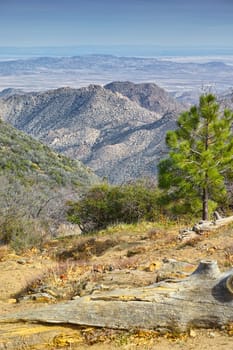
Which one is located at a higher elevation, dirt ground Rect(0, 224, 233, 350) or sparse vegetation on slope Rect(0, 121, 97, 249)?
dirt ground Rect(0, 224, 233, 350)

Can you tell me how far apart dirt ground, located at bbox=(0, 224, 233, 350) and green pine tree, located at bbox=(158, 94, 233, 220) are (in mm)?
1701

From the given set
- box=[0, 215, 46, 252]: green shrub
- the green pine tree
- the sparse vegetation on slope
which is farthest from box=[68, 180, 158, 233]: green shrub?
the green pine tree

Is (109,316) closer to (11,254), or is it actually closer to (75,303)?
(75,303)

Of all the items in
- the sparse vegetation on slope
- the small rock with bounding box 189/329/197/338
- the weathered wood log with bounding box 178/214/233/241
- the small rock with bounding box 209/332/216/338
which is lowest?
the sparse vegetation on slope

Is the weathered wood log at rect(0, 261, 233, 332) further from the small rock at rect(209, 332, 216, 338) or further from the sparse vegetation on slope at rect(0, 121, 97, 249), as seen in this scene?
the sparse vegetation on slope at rect(0, 121, 97, 249)

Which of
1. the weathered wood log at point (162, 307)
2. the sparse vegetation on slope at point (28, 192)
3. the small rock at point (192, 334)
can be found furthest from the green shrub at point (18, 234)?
the small rock at point (192, 334)

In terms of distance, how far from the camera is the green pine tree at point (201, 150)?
1351 cm

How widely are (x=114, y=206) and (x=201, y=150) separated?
991 cm

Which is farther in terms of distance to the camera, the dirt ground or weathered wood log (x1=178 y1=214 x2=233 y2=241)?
weathered wood log (x1=178 y1=214 x2=233 y2=241)

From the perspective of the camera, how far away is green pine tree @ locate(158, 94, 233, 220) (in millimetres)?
13509

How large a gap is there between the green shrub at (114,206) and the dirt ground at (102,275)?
21.0 feet

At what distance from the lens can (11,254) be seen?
13695 millimetres

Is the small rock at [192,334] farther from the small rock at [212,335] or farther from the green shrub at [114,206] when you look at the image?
the green shrub at [114,206]

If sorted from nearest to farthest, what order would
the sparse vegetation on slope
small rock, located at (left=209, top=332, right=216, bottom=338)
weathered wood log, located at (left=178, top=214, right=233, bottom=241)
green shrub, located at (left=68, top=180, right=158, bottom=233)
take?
small rock, located at (left=209, top=332, right=216, bottom=338) → weathered wood log, located at (left=178, top=214, right=233, bottom=241) → the sparse vegetation on slope → green shrub, located at (left=68, top=180, right=158, bottom=233)
